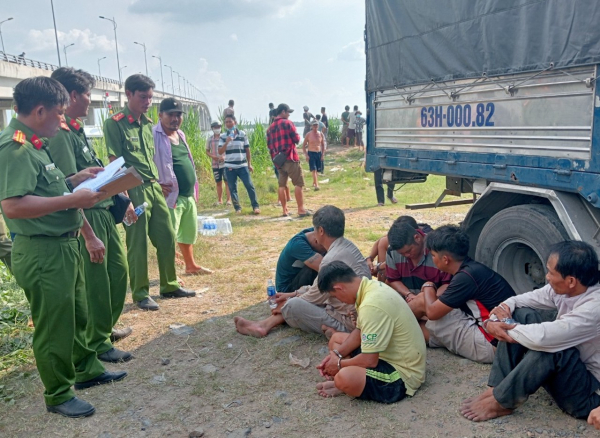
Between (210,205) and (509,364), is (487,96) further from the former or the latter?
(210,205)

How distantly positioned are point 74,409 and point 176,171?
2.95 m

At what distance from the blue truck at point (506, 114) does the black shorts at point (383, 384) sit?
1392mm

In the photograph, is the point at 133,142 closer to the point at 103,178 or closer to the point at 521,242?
the point at 103,178

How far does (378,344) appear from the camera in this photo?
3027 millimetres

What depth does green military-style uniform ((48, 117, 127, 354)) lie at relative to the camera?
3607mm

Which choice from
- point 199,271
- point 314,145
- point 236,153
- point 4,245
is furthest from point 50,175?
point 314,145

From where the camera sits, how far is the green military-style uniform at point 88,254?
3607mm

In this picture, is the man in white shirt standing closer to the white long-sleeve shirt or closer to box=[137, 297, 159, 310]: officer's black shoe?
the white long-sleeve shirt

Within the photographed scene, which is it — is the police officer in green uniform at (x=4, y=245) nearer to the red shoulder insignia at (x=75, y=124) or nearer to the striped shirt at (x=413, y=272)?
the red shoulder insignia at (x=75, y=124)

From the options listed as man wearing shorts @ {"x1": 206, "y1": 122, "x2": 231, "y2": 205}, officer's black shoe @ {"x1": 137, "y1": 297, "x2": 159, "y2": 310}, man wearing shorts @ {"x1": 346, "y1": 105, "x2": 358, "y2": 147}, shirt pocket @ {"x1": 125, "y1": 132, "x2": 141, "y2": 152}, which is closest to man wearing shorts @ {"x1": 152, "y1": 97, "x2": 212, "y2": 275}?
shirt pocket @ {"x1": 125, "y1": 132, "x2": 141, "y2": 152}

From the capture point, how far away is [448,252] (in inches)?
135

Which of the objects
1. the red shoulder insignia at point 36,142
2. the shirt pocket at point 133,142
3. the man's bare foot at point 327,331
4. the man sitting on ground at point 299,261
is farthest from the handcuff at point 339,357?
the shirt pocket at point 133,142

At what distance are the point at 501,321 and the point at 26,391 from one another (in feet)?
10.1

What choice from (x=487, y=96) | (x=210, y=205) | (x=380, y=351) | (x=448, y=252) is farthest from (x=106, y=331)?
(x=210, y=205)
